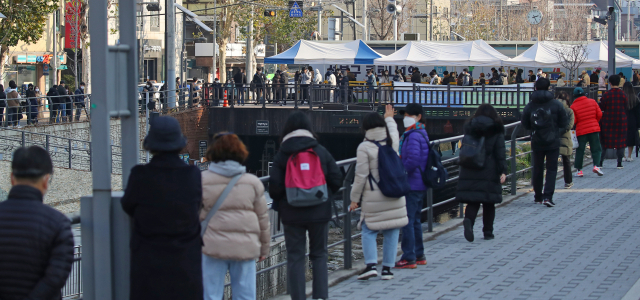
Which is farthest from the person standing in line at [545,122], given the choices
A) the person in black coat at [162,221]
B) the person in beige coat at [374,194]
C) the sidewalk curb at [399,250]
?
the person in black coat at [162,221]

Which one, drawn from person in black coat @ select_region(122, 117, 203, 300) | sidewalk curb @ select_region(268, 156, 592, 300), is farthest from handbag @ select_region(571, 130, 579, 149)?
person in black coat @ select_region(122, 117, 203, 300)

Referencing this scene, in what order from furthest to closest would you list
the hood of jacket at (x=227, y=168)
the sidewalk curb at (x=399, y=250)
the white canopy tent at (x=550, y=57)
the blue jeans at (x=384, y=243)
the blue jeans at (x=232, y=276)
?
the white canopy tent at (x=550, y=57)
the sidewalk curb at (x=399, y=250)
the blue jeans at (x=384, y=243)
the blue jeans at (x=232, y=276)
the hood of jacket at (x=227, y=168)

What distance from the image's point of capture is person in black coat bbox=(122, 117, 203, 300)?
12.9 ft

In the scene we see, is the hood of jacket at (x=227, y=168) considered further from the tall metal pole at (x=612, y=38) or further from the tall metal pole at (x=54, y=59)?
the tall metal pole at (x=54, y=59)

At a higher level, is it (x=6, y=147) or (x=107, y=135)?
(x=107, y=135)

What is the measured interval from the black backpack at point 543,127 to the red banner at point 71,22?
1307 inches

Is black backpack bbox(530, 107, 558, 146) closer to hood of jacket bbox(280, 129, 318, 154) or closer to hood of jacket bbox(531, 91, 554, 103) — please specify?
hood of jacket bbox(531, 91, 554, 103)

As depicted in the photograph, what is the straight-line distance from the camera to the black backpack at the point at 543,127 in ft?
32.4

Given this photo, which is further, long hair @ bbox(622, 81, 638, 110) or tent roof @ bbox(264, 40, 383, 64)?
tent roof @ bbox(264, 40, 383, 64)

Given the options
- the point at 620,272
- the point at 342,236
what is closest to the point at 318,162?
the point at 342,236

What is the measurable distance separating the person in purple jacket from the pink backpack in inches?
65.6

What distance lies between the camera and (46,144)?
21.5 meters

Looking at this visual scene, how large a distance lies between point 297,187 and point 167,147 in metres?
1.55

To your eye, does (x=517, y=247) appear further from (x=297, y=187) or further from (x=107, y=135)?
(x=107, y=135)
